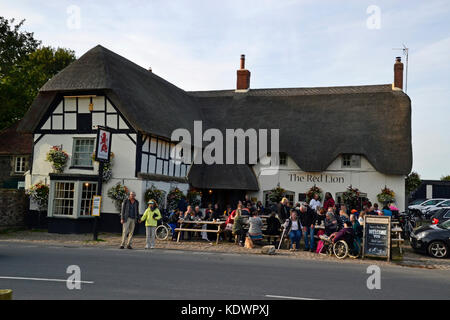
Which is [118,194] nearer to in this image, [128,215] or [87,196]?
[87,196]

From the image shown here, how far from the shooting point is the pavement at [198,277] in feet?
25.3

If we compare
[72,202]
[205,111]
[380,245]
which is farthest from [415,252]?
[205,111]

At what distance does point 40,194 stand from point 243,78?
681 inches

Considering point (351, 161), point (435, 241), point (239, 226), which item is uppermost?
point (351, 161)

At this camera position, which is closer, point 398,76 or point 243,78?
point 398,76

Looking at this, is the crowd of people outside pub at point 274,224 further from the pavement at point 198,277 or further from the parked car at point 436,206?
the parked car at point 436,206

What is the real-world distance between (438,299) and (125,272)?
649 cm

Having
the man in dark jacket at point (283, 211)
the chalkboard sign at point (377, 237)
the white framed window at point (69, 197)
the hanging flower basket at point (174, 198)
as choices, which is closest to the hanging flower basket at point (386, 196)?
the man in dark jacket at point (283, 211)

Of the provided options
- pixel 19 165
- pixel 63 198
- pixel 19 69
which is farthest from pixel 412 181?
pixel 19 69

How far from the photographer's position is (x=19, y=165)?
29.5 metres

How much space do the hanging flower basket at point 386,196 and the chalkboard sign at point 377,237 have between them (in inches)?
401

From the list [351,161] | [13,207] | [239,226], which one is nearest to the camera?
[239,226]

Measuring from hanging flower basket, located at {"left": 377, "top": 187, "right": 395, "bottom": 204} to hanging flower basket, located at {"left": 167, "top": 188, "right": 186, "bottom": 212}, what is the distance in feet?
36.4

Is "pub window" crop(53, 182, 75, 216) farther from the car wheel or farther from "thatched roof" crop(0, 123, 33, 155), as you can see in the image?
the car wheel
